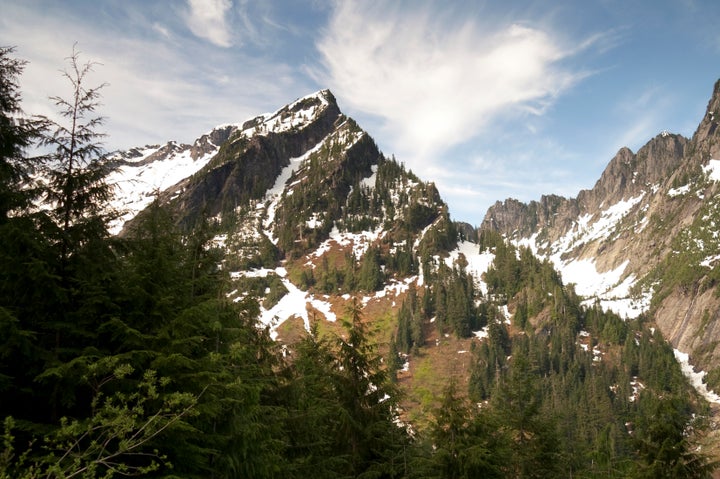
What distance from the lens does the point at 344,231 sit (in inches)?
7840

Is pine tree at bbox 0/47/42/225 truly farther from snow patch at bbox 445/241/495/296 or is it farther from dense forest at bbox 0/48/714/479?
snow patch at bbox 445/241/495/296

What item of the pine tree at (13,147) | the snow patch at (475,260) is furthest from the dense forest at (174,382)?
the snow patch at (475,260)

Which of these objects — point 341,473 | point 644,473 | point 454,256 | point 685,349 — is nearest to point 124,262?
point 341,473

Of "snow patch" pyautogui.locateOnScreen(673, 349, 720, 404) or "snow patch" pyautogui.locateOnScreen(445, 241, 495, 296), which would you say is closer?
"snow patch" pyautogui.locateOnScreen(673, 349, 720, 404)

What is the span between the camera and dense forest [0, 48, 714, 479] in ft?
31.0

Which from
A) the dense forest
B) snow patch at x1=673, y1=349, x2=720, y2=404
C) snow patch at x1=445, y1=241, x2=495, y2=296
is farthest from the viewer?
snow patch at x1=445, y1=241, x2=495, y2=296

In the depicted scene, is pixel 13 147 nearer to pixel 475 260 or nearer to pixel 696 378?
pixel 475 260

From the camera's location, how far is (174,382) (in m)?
11.1

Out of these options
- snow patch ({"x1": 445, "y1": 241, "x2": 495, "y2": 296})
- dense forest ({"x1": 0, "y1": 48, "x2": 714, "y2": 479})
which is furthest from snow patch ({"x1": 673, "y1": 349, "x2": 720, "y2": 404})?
dense forest ({"x1": 0, "y1": 48, "x2": 714, "y2": 479})

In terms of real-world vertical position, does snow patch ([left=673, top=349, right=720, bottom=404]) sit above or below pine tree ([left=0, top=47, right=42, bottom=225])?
below

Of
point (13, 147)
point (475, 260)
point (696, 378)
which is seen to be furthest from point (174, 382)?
point (696, 378)

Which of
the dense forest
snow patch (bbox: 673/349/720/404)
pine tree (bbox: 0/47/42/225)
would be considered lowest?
snow patch (bbox: 673/349/720/404)

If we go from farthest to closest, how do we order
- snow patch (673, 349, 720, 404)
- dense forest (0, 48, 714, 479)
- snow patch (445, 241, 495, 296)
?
1. snow patch (445, 241, 495, 296)
2. snow patch (673, 349, 720, 404)
3. dense forest (0, 48, 714, 479)

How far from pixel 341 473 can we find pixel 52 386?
44.2 ft
